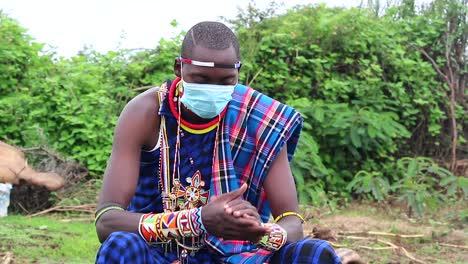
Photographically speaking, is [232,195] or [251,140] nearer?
[232,195]

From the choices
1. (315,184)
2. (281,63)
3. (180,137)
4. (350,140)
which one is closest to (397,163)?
(350,140)

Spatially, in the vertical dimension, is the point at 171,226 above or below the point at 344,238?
above

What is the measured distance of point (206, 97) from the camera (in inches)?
114

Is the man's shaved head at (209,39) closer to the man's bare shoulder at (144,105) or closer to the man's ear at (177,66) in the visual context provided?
the man's ear at (177,66)

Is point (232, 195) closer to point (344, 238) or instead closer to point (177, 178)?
point (177, 178)

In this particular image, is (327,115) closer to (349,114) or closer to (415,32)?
(349,114)

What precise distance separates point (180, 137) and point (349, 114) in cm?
480

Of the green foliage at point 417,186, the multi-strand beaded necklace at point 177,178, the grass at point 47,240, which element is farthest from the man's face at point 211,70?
the green foliage at point 417,186

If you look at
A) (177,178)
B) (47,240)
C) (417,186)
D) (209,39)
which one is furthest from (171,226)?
(417,186)

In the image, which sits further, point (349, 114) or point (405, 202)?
point (349, 114)

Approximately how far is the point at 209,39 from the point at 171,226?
0.76m

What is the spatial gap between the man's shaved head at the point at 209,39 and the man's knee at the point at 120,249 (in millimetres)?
763

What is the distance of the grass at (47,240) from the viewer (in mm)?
4820

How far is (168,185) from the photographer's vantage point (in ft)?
10.0
